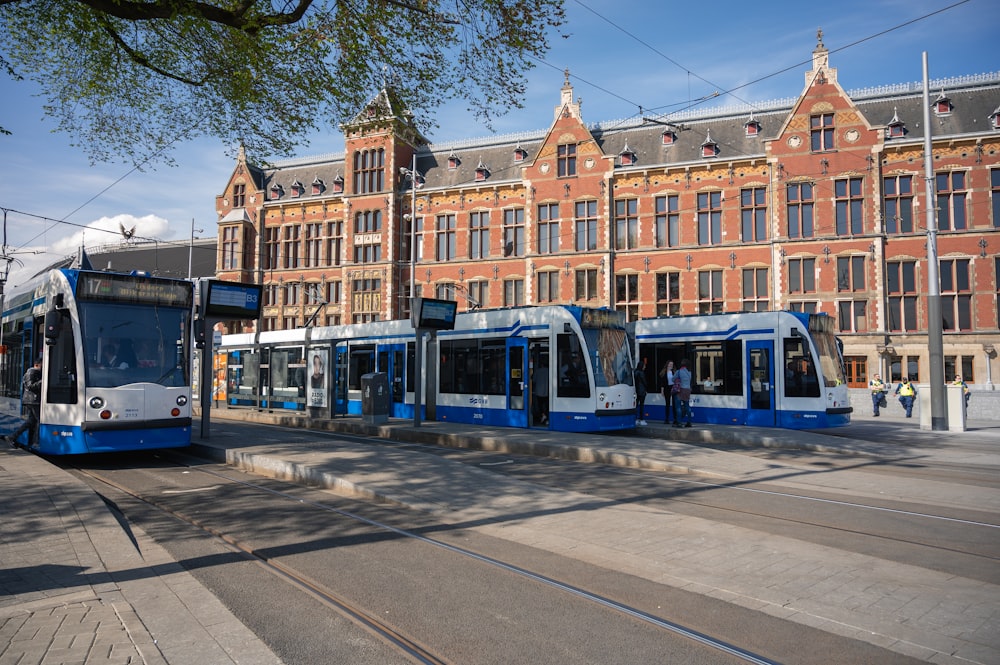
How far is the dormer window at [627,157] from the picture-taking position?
3956cm

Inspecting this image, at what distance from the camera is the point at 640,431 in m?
18.5

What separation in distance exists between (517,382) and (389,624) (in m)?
13.5

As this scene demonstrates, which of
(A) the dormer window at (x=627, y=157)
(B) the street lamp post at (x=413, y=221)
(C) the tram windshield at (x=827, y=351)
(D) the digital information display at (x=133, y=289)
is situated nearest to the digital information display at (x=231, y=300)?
(D) the digital information display at (x=133, y=289)

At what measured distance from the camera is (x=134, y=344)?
11.8 meters

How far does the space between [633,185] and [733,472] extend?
98.4 feet

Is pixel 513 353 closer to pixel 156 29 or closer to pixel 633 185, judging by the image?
pixel 156 29

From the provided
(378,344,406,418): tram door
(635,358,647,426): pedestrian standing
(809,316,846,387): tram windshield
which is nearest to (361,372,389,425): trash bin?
(378,344,406,418): tram door

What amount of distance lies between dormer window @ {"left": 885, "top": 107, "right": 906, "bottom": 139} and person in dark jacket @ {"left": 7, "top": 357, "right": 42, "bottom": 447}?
121 feet

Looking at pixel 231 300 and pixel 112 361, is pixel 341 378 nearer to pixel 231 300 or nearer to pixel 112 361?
pixel 231 300

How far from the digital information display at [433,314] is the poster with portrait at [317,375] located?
5.60 m

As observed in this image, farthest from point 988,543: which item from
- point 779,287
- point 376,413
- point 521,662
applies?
point 779,287

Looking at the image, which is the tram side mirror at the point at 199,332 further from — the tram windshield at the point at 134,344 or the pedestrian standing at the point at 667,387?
the pedestrian standing at the point at 667,387

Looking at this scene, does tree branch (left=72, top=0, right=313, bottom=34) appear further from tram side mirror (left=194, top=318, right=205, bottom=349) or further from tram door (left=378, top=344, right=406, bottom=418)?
tram door (left=378, top=344, right=406, bottom=418)

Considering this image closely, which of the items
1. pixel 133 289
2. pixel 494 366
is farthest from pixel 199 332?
pixel 494 366
